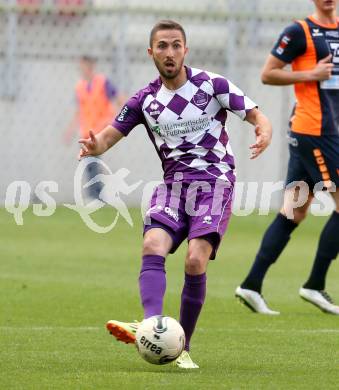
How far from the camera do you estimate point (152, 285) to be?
6379 millimetres

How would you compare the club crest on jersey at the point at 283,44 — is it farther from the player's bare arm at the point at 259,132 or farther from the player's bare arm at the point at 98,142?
the player's bare arm at the point at 98,142

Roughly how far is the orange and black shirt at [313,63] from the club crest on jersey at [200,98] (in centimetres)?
234

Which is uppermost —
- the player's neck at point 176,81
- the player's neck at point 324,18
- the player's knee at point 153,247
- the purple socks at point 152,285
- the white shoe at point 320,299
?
the player's neck at point 324,18

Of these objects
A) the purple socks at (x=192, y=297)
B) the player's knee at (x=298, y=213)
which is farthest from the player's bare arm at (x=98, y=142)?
the player's knee at (x=298, y=213)

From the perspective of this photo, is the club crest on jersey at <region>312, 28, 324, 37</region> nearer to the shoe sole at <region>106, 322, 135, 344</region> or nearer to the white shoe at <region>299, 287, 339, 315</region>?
the white shoe at <region>299, 287, 339, 315</region>

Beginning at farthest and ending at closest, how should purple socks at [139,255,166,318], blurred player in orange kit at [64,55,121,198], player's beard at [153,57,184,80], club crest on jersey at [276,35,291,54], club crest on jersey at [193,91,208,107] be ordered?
blurred player in orange kit at [64,55,121,198]
club crest on jersey at [276,35,291,54]
club crest on jersey at [193,91,208,107]
player's beard at [153,57,184,80]
purple socks at [139,255,166,318]

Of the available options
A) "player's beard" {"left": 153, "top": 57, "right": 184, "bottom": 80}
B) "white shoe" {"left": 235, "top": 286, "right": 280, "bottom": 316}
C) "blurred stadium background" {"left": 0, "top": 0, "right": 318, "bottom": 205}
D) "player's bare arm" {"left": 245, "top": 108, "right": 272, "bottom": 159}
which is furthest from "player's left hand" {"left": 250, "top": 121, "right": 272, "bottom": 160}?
"blurred stadium background" {"left": 0, "top": 0, "right": 318, "bottom": 205}

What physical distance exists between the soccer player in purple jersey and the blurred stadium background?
379 inches

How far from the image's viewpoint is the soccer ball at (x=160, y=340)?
6012 millimetres

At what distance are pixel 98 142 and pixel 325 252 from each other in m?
2.92

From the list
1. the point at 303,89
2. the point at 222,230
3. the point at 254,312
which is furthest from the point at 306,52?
the point at 222,230

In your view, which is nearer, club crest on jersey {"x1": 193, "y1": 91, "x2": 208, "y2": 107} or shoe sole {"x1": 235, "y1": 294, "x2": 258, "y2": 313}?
club crest on jersey {"x1": 193, "y1": 91, "x2": 208, "y2": 107}

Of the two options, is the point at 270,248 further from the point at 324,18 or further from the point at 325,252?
the point at 324,18

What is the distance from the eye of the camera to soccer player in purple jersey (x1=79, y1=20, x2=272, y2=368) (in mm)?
6555
